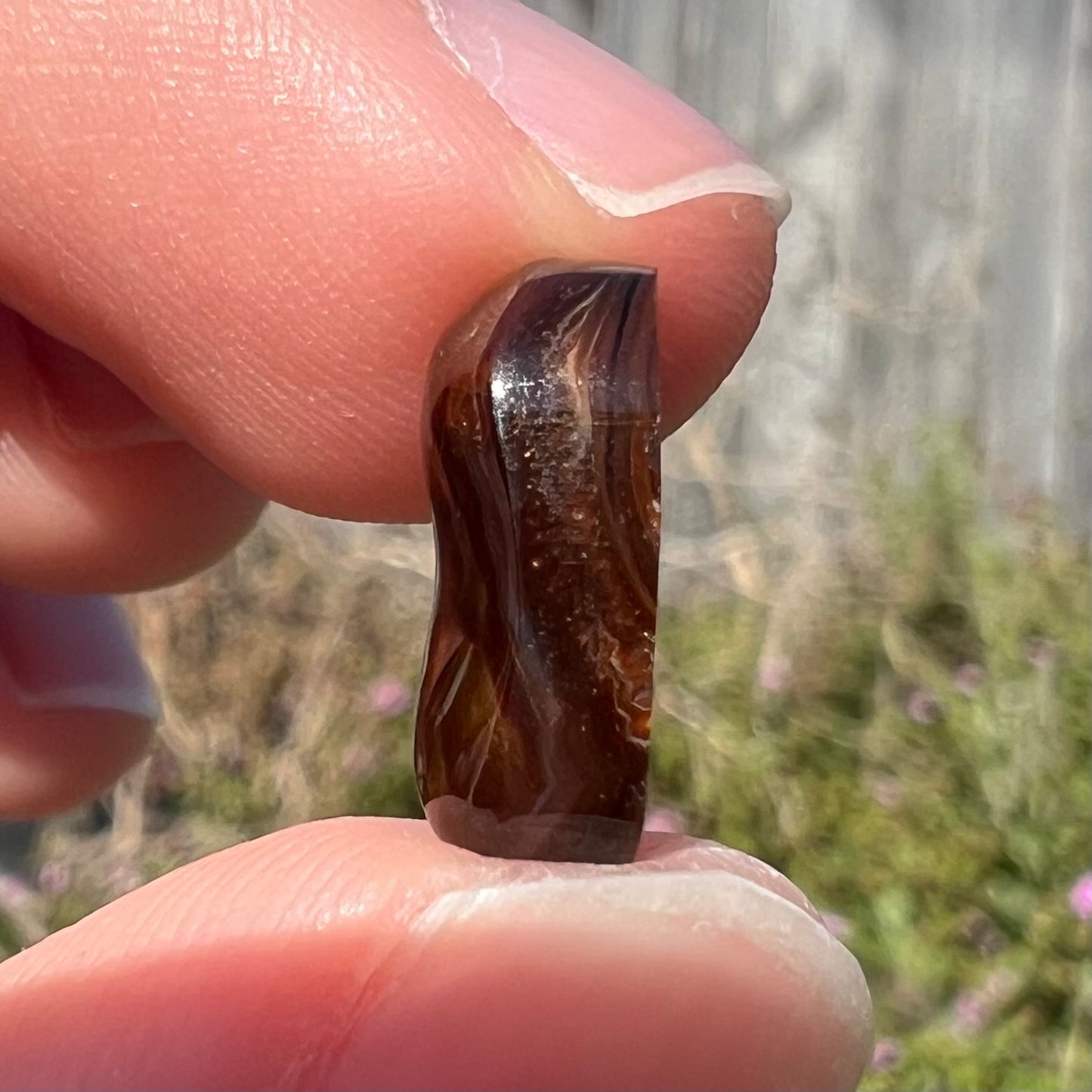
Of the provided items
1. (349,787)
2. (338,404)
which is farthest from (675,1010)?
(349,787)

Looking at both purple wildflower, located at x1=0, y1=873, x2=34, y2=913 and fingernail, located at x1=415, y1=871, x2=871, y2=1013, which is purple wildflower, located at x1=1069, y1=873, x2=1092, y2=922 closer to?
fingernail, located at x1=415, y1=871, x2=871, y2=1013

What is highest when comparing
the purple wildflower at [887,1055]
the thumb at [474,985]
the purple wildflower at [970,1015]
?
the thumb at [474,985]

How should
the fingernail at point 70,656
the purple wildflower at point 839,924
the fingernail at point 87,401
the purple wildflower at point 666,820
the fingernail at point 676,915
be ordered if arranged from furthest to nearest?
the purple wildflower at point 666,820
the purple wildflower at point 839,924
the fingernail at point 70,656
the fingernail at point 87,401
the fingernail at point 676,915

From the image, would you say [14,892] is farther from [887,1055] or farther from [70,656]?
[887,1055]

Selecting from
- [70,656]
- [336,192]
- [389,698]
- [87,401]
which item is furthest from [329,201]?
[389,698]

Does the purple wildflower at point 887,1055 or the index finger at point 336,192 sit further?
the purple wildflower at point 887,1055

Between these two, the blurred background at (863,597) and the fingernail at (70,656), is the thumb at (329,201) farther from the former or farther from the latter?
the blurred background at (863,597)

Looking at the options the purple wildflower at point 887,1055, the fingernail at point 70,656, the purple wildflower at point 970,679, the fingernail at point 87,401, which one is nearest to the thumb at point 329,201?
the fingernail at point 87,401
